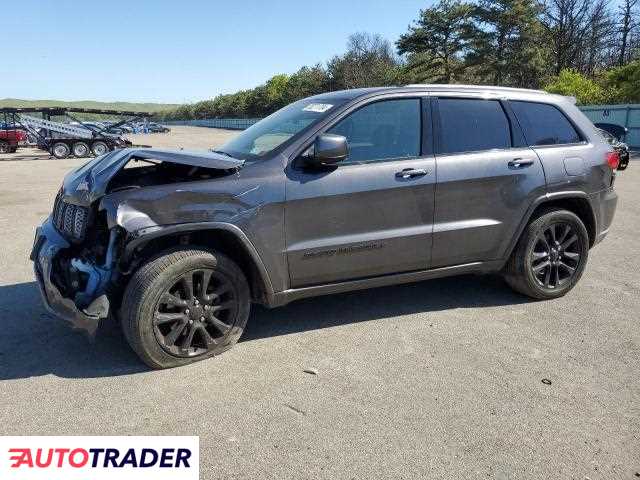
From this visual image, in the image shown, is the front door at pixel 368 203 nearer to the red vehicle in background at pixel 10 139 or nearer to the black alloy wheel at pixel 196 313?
the black alloy wheel at pixel 196 313

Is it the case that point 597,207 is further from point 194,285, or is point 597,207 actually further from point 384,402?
point 194,285

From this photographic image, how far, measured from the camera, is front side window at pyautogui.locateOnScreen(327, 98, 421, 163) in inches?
151

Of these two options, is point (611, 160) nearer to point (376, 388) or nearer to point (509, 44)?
point (376, 388)

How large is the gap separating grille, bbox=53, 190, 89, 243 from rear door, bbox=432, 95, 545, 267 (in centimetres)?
253

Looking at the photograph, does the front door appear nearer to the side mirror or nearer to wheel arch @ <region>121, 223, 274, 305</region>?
the side mirror

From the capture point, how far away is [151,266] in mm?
3277

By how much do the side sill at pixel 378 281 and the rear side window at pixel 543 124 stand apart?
44.5 inches

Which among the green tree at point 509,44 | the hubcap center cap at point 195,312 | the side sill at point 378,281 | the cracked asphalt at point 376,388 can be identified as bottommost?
the cracked asphalt at point 376,388

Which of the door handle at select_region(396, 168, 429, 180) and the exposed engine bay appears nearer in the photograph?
the exposed engine bay

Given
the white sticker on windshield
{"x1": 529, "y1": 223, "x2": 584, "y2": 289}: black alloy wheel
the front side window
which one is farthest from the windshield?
{"x1": 529, "y1": 223, "x2": 584, "y2": 289}: black alloy wheel

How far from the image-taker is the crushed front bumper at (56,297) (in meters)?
3.20

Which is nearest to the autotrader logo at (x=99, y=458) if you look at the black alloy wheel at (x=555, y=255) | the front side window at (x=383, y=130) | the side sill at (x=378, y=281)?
the side sill at (x=378, y=281)

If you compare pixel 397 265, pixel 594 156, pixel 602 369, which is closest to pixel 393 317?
pixel 397 265

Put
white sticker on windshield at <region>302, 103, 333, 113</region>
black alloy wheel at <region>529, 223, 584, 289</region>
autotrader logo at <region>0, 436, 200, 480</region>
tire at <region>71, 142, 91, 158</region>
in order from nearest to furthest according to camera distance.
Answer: autotrader logo at <region>0, 436, 200, 480</region>, white sticker on windshield at <region>302, 103, 333, 113</region>, black alloy wheel at <region>529, 223, 584, 289</region>, tire at <region>71, 142, 91, 158</region>
